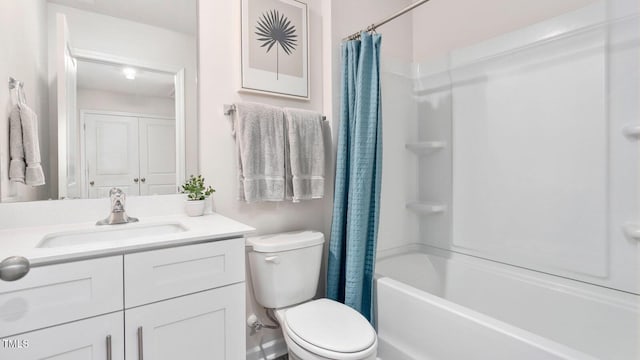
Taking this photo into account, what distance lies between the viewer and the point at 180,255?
99 cm

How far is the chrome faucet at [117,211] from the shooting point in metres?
1.25

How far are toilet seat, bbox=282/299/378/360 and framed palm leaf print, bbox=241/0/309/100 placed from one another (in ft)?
3.92

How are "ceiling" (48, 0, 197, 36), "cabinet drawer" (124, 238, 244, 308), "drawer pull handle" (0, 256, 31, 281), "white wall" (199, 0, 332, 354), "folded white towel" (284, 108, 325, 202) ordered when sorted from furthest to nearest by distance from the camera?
"folded white towel" (284, 108, 325, 202), "white wall" (199, 0, 332, 354), "ceiling" (48, 0, 197, 36), "cabinet drawer" (124, 238, 244, 308), "drawer pull handle" (0, 256, 31, 281)

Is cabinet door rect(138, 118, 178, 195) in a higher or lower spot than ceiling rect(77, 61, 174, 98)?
lower

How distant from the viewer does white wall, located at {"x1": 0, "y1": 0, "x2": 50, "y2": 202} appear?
3.62 ft

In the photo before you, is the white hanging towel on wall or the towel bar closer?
the white hanging towel on wall

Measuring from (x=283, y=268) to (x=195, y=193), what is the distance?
1.89 ft

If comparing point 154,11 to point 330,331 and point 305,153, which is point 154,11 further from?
point 330,331

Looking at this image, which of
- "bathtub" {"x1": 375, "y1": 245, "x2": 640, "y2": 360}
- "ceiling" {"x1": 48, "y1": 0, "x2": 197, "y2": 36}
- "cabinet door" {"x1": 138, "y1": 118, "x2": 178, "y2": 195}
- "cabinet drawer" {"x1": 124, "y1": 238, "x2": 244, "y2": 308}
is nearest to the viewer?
"cabinet drawer" {"x1": 124, "y1": 238, "x2": 244, "y2": 308}

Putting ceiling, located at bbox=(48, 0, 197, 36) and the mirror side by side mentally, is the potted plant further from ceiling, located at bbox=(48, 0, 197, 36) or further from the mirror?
ceiling, located at bbox=(48, 0, 197, 36)

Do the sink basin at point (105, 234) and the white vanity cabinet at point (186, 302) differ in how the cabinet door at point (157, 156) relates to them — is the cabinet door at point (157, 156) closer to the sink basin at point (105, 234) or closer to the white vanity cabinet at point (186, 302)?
the sink basin at point (105, 234)

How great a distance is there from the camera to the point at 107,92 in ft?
4.36

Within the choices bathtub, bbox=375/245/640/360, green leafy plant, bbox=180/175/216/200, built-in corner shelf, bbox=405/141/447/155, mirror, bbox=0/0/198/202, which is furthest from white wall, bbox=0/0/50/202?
built-in corner shelf, bbox=405/141/447/155

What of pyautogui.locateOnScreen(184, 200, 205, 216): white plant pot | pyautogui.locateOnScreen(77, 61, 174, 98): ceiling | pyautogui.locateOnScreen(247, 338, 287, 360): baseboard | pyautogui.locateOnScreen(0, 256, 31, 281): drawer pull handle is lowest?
pyautogui.locateOnScreen(247, 338, 287, 360): baseboard
